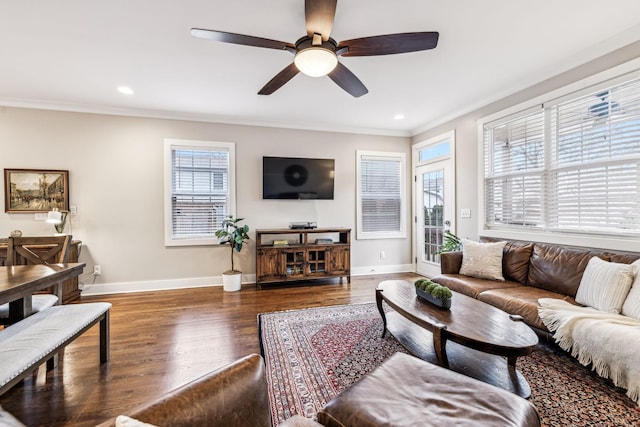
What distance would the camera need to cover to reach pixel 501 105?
11.9 feet

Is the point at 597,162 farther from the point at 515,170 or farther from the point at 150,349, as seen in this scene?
the point at 150,349

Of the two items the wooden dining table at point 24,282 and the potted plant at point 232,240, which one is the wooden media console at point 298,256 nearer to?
the potted plant at point 232,240

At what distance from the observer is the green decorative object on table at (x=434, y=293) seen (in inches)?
85.8

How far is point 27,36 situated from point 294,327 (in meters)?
3.43

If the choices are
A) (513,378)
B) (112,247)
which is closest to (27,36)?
(112,247)

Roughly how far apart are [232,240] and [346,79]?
2787 millimetres

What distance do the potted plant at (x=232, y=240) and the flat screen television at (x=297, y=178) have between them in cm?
66

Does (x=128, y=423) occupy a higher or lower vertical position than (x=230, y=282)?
higher

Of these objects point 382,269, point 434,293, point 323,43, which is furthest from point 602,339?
point 382,269

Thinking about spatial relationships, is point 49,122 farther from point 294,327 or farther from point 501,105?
point 501,105

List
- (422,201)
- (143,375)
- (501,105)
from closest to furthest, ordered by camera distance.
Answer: (143,375) → (501,105) → (422,201)

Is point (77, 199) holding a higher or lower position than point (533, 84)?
lower

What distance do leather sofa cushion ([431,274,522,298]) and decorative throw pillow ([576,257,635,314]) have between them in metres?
0.62

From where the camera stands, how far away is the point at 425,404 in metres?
1.14
